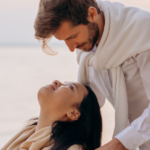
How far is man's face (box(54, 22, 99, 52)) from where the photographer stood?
1296 mm

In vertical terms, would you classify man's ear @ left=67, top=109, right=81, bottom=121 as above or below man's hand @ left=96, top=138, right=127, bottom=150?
above

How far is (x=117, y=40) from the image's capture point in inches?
51.6

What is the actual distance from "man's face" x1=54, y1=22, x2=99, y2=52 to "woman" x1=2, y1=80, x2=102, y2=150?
290 mm

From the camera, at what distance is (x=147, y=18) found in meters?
1.27

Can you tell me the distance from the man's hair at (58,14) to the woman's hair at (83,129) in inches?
19.4

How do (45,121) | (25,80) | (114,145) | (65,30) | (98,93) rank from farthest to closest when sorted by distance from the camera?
(25,80), (98,93), (45,121), (65,30), (114,145)

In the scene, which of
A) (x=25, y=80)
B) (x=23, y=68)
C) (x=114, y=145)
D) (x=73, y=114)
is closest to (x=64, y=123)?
(x=73, y=114)

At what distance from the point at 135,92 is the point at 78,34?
474 mm

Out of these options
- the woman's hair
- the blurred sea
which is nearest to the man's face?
the woman's hair

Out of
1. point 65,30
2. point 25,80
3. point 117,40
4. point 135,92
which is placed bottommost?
point 25,80

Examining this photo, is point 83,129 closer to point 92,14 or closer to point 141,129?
point 141,129

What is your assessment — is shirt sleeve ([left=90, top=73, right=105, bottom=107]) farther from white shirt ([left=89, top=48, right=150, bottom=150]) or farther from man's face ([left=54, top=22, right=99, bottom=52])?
man's face ([left=54, top=22, right=99, bottom=52])

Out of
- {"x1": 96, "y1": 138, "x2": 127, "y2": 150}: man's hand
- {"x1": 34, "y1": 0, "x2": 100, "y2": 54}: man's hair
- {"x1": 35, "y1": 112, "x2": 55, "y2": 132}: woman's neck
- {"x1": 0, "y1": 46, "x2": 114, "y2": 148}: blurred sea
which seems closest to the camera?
{"x1": 96, "y1": 138, "x2": 127, "y2": 150}: man's hand

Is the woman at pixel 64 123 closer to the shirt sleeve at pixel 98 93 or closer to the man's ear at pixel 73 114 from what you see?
the man's ear at pixel 73 114
